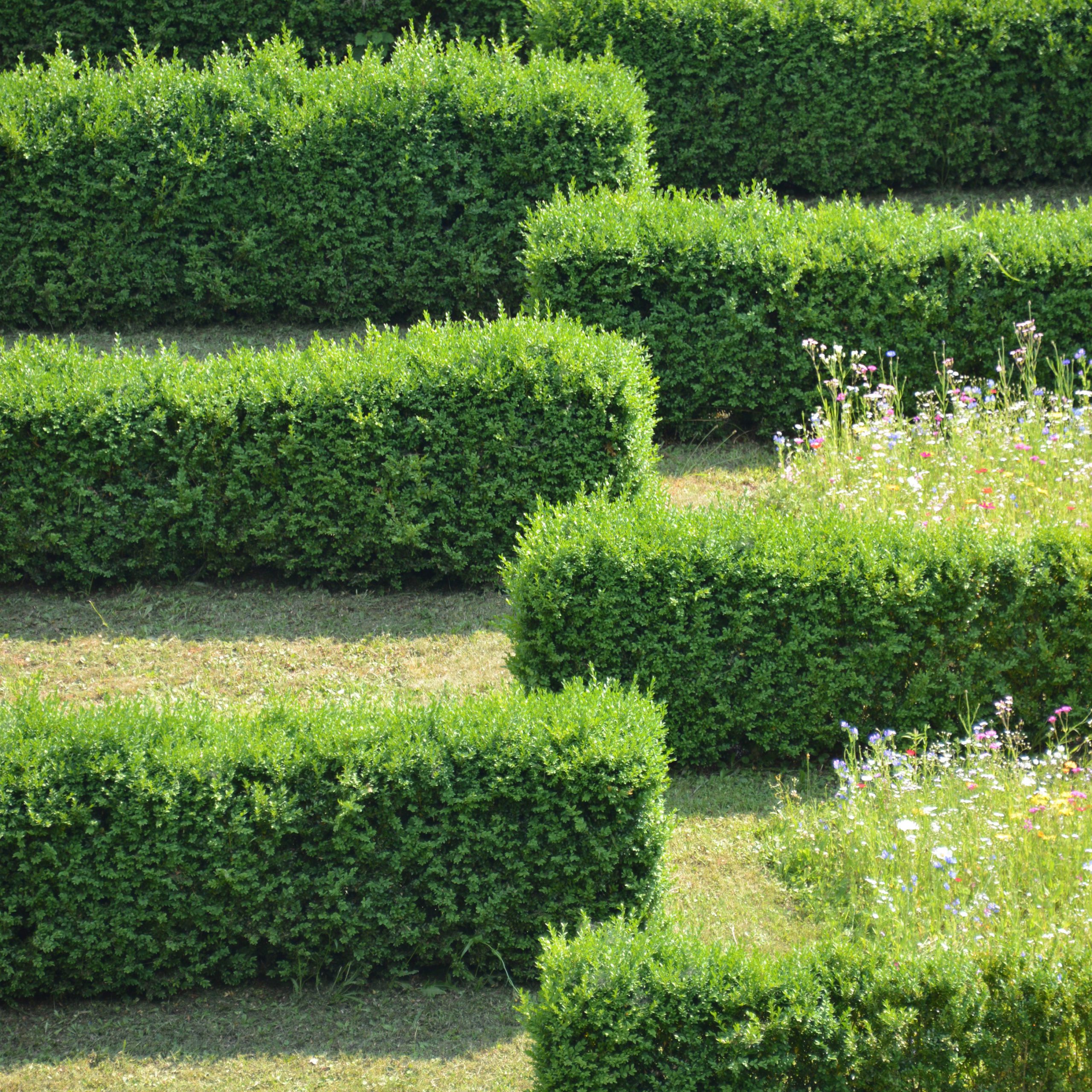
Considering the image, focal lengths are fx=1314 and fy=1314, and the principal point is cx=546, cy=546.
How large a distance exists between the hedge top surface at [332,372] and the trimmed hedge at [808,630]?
1888 mm

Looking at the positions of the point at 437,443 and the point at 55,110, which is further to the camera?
the point at 55,110

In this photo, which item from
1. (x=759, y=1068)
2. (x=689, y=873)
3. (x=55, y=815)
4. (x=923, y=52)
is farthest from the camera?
(x=923, y=52)

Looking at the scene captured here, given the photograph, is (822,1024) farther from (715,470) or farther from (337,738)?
(715,470)

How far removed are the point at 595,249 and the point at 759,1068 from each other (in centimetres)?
652

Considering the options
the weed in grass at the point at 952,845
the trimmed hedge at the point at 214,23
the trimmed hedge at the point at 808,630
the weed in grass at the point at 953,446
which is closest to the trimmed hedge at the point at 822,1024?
the weed in grass at the point at 952,845

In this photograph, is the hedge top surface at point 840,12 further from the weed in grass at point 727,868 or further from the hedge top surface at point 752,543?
the weed in grass at point 727,868

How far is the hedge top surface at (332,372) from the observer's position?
8148 mm

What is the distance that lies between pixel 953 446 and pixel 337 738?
4.75 meters

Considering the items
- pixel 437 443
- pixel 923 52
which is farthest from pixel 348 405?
pixel 923 52

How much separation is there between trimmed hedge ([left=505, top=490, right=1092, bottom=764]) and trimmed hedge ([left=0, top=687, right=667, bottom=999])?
117cm

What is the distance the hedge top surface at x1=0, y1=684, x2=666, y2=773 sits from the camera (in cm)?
531

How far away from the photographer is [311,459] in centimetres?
819

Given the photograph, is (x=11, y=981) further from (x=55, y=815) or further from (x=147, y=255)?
(x=147, y=255)

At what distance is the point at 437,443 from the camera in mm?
8148
